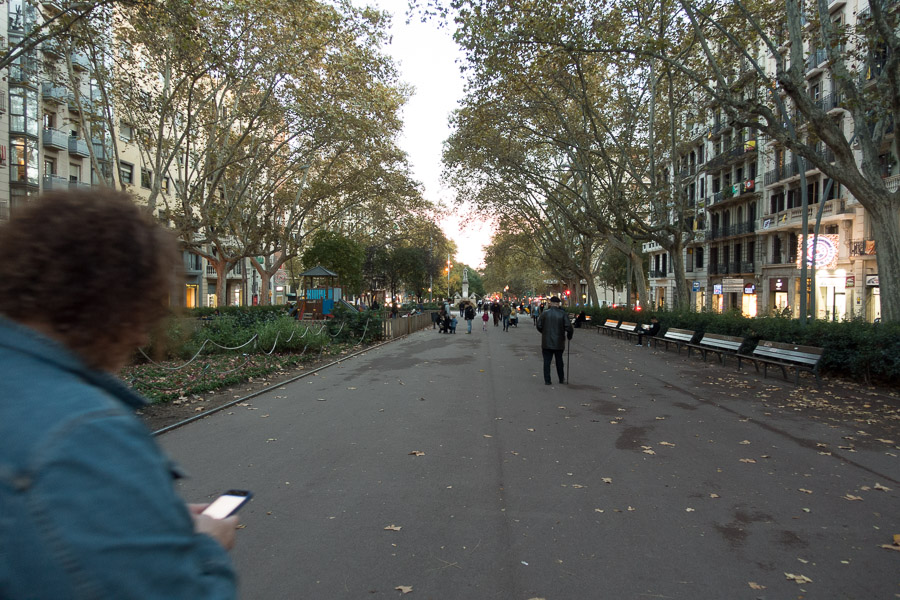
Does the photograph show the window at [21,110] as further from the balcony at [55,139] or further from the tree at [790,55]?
the tree at [790,55]

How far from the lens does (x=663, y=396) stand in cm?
1016

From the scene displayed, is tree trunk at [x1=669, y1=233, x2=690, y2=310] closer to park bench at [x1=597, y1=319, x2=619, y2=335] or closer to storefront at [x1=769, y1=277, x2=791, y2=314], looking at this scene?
park bench at [x1=597, y1=319, x2=619, y2=335]

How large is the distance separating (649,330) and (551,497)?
1911 cm

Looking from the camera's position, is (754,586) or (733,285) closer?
(754,586)

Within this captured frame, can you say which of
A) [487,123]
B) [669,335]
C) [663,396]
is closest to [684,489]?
[663,396]

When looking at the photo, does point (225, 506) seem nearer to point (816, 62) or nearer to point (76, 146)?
point (76, 146)

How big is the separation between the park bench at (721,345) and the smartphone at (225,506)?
14653 millimetres

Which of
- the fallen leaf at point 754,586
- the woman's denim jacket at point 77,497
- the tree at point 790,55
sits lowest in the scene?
the fallen leaf at point 754,586

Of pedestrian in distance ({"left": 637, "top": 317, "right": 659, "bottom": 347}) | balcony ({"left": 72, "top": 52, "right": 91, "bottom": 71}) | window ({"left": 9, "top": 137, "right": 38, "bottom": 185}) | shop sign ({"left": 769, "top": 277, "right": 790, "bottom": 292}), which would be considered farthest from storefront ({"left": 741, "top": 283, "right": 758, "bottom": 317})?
window ({"left": 9, "top": 137, "right": 38, "bottom": 185})

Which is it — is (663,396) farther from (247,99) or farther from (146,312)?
(247,99)

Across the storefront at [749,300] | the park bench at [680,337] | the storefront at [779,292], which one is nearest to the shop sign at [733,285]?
the storefront at [779,292]

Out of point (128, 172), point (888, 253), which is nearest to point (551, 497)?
point (888, 253)

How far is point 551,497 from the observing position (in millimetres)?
4871

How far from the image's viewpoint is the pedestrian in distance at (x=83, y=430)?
2.79ft
